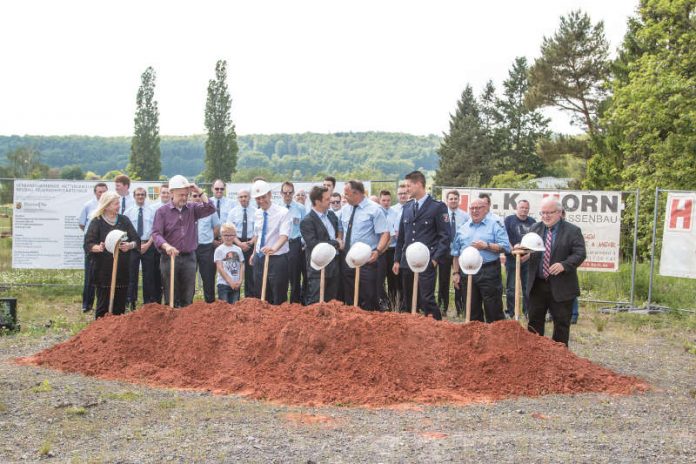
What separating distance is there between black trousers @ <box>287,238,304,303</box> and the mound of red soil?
323cm

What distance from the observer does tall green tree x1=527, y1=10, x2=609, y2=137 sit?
50.4 meters

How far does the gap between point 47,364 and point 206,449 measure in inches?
155

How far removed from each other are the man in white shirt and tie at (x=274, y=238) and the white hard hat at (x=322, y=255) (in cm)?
93

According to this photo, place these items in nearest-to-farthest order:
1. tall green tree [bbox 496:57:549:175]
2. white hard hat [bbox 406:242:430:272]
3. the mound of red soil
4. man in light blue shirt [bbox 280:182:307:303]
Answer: the mound of red soil, white hard hat [bbox 406:242:430:272], man in light blue shirt [bbox 280:182:307:303], tall green tree [bbox 496:57:549:175]

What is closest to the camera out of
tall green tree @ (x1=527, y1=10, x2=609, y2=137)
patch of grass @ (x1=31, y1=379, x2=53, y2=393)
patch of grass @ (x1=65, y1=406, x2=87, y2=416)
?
patch of grass @ (x1=65, y1=406, x2=87, y2=416)

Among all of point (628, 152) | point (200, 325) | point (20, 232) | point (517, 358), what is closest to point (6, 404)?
point (200, 325)

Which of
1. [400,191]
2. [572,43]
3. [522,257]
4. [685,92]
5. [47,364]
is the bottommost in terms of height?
[47,364]

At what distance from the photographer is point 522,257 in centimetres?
1236

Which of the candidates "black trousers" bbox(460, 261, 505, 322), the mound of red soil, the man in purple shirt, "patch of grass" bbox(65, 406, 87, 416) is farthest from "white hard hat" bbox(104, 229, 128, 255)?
"black trousers" bbox(460, 261, 505, 322)

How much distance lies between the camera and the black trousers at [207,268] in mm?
12516

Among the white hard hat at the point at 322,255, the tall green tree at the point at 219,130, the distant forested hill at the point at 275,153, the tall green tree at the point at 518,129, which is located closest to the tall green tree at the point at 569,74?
the tall green tree at the point at 518,129

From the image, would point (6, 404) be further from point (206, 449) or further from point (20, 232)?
point (20, 232)

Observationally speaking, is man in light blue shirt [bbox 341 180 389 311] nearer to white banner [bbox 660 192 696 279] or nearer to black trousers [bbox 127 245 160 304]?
black trousers [bbox 127 245 160 304]

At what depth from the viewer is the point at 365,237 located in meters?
11.0
